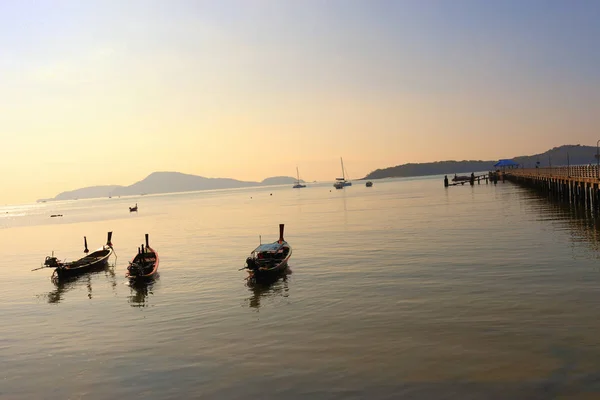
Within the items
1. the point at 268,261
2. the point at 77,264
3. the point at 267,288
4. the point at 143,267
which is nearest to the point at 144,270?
the point at 143,267

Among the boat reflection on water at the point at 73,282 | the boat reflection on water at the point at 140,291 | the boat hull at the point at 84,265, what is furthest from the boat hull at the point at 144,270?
the boat hull at the point at 84,265

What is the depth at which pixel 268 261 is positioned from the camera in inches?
1177

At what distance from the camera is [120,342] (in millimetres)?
18188

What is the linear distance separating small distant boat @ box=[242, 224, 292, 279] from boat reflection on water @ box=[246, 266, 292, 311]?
33cm

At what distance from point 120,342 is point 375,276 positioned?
13840 mm

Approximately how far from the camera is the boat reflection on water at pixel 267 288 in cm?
2370

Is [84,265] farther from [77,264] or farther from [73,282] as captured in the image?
[73,282]

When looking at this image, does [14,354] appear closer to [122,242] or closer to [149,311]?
[149,311]

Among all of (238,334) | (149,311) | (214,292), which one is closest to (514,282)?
(238,334)

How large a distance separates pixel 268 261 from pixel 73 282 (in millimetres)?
14074

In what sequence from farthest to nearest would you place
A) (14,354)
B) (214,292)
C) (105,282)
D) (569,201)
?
1. (569,201)
2. (105,282)
3. (214,292)
4. (14,354)

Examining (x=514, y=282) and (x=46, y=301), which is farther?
(x=46, y=301)

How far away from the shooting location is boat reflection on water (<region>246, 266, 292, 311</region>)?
23.7 metres

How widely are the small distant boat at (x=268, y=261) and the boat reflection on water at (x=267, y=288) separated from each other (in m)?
0.33
